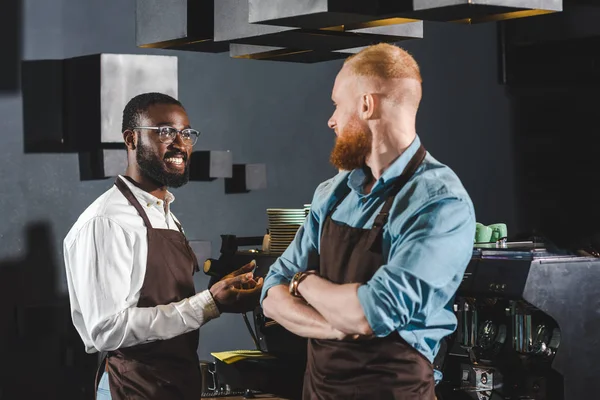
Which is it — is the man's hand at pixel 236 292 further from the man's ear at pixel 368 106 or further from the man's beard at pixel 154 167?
the man's ear at pixel 368 106

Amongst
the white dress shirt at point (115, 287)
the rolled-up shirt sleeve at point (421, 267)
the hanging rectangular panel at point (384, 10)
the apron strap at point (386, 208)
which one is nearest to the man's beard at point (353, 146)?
the apron strap at point (386, 208)

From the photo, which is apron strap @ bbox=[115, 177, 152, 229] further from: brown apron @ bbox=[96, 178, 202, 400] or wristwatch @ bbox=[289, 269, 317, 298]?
wristwatch @ bbox=[289, 269, 317, 298]

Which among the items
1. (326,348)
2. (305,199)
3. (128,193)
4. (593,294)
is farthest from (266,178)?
(326,348)

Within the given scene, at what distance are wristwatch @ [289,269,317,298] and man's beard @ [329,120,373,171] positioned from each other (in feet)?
0.93

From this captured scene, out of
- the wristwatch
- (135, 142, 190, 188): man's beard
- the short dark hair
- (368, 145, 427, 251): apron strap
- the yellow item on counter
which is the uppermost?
the short dark hair

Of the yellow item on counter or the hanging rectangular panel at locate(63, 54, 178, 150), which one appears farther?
the hanging rectangular panel at locate(63, 54, 178, 150)

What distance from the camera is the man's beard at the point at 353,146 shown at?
2.30 meters

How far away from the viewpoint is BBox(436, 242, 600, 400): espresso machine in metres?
3.19

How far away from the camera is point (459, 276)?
2.20 m

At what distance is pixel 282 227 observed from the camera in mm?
3945

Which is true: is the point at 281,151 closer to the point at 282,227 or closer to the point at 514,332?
the point at 282,227

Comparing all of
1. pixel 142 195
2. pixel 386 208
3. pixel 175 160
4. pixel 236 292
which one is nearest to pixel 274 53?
pixel 175 160

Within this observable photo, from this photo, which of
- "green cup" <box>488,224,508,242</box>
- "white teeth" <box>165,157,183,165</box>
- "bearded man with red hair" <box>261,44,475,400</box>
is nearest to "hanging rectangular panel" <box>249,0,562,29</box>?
"bearded man with red hair" <box>261,44,475,400</box>

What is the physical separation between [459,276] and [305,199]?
2929 millimetres
